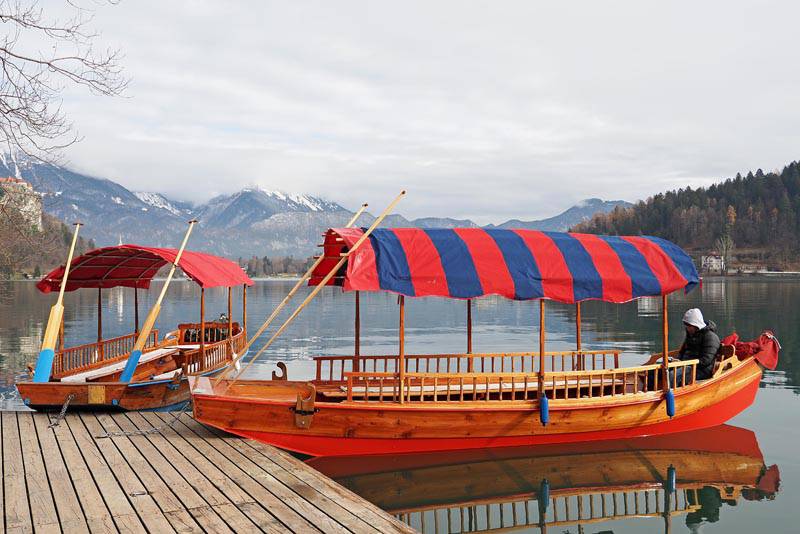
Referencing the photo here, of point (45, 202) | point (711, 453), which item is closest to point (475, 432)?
point (711, 453)

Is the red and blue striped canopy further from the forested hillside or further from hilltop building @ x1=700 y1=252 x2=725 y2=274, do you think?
the forested hillside

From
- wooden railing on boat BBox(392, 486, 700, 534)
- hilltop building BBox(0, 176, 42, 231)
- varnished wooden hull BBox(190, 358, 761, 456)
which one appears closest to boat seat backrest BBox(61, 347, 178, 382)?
hilltop building BBox(0, 176, 42, 231)

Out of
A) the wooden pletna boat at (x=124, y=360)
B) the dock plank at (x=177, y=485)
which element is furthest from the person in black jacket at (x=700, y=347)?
the wooden pletna boat at (x=124, y=360)

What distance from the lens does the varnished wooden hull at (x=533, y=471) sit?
993cm

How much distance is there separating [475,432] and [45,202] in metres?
7.94

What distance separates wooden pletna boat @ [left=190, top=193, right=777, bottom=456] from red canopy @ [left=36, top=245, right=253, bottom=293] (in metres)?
2.83

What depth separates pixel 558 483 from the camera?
10.4 metres

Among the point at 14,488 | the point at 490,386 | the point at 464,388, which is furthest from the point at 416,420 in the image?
the point at 14,488

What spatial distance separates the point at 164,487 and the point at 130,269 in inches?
377

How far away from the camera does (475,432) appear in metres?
10.8

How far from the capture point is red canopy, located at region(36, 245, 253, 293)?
528 inches

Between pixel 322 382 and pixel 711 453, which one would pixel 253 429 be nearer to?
pixel 322 382

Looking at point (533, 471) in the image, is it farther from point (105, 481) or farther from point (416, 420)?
point (105, 481)

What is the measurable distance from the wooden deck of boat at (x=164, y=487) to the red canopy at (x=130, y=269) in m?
3.72
